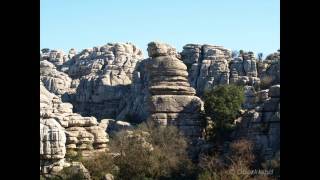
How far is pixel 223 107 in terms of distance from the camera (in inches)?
1111

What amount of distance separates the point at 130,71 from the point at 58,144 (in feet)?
75.2

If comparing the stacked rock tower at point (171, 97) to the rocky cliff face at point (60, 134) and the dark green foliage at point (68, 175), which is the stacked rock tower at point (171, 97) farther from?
the dark green foliage at point (68, 175)

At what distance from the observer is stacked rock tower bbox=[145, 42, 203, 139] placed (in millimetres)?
28703

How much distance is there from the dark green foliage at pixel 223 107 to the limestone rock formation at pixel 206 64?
21.8 ft

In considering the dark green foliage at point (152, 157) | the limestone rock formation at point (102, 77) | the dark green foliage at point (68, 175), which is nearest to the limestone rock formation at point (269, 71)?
the limestone rock formation at point (102, 77)

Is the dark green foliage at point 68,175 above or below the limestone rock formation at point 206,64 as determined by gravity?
below

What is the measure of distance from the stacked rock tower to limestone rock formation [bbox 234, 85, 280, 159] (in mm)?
2478

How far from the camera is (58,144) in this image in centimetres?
2239

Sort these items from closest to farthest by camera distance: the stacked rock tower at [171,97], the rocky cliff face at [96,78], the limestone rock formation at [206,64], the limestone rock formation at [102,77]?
the stacked rock tower at [171,97], the limestone rock formation at [206,64], the limestone rock formation at [102,77], the rocky cliff face at [96,78]

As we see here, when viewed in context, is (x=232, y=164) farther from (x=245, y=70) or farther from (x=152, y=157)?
(x=245, y=70)

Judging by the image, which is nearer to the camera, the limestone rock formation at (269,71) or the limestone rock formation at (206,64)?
the limestone rock formation at (269,71)

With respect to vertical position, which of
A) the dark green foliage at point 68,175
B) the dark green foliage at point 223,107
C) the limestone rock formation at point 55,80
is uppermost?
the limestone rock formation at point 55,80

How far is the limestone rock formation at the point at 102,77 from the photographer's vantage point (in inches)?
1598
